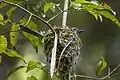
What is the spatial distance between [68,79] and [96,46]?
45 cm

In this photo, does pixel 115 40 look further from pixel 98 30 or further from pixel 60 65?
pixel 60 65

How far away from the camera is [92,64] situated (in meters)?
1.34

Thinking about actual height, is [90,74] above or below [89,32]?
below

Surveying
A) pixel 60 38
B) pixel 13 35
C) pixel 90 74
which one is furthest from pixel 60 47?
pixel 90 74

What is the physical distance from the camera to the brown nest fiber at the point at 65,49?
910 mm

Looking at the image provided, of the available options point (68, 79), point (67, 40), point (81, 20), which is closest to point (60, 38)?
point (67, 40)

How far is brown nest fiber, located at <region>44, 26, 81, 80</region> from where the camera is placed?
910 mm

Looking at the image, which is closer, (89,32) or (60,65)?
(60,65)

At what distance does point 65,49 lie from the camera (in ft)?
2.99

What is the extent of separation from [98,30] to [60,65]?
515 mm

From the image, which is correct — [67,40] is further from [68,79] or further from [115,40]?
[115,40]

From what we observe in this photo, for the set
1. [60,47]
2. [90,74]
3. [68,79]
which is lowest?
[90,74]

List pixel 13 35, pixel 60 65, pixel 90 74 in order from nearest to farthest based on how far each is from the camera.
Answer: pixel 60 65 → pixel 13 35 → pixel 90 74

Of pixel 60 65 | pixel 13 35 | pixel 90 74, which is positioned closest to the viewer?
pixel 60 65
